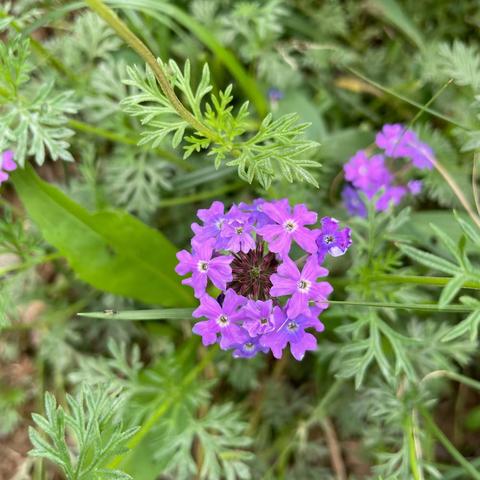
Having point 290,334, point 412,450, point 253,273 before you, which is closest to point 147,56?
point 253,273

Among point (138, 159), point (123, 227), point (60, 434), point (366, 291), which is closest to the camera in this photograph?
point (60, 434)

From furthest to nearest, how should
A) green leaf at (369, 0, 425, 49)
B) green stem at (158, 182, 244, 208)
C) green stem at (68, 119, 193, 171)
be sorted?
green leaf at (369, 0, 425, 49)
green stem at (158, 182, 244, 208)
green stem at (68, 119, 193, 171)

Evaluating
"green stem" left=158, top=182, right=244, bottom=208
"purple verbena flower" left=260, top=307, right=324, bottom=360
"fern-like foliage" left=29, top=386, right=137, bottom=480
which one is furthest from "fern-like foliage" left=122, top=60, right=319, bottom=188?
"green stem" left=158, top=182, right=244, bottom=208

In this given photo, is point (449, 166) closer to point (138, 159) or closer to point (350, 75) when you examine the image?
point (350, 75)

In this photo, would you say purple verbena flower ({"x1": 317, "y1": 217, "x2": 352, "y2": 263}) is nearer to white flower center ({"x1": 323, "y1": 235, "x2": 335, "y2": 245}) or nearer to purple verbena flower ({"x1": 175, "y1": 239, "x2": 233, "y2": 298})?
white flower center ({"x1": 323, "y1": 235, "x2": 335, "y2": 245})

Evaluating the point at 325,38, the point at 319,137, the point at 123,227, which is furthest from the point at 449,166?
the point at 123,227

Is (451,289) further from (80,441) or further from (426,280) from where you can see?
(80,441)
